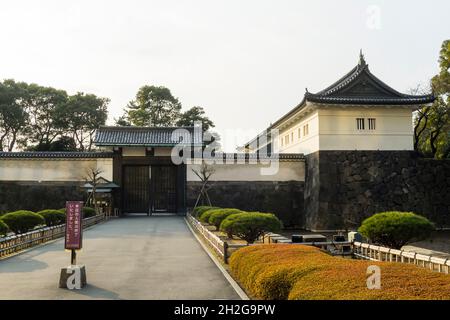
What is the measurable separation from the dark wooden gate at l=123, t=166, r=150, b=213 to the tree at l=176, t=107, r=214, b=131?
21.8m

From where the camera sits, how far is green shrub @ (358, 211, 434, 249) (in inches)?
527

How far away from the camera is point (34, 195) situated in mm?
29812

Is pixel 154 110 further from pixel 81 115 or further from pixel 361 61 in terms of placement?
pixel 361 61

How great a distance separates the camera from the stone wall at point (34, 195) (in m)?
29.7

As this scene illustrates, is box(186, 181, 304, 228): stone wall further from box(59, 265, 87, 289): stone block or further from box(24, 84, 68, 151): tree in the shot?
box(24, 84, 68, 151): tree

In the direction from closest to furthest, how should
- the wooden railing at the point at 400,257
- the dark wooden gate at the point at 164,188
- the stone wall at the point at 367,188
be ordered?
the wooden railing at the point at 400,257 → the stone wall at the point at 367,188 → the dark wooden gate at the point at 164,188

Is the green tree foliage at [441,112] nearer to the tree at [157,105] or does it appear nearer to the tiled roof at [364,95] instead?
the tiled roof at [364,95]

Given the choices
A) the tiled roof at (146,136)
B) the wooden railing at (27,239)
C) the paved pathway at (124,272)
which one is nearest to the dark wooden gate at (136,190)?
the tiled roof at (146,136)

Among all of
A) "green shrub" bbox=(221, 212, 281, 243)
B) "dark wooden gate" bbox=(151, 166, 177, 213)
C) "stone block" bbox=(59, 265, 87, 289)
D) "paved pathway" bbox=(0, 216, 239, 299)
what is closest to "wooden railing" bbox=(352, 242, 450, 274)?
"green shrub" bbox=(221, 212, 281, 243)

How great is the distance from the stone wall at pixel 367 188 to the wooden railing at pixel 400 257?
12919 mm

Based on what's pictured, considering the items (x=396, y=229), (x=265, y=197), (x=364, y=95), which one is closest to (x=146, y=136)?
(x=265, y=197)

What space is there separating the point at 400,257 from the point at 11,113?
4621 cm
